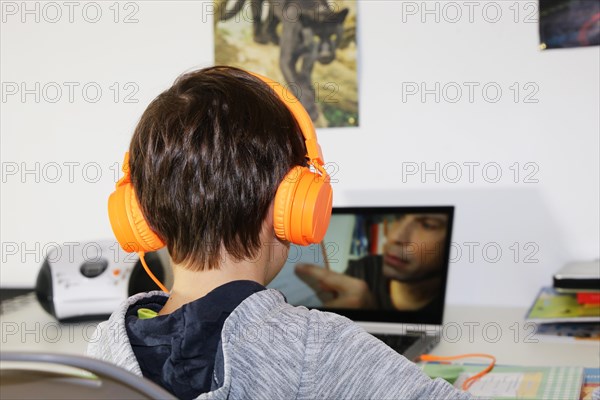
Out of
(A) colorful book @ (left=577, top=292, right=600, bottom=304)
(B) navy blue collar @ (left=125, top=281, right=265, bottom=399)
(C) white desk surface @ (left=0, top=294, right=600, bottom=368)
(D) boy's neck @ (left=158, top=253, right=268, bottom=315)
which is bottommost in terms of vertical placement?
(C) white desk surface @ (left=0, top=294, right=600, bottom=368)

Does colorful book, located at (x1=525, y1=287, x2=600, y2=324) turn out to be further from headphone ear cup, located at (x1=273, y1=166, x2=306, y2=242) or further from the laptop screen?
headphone ear cup, located at (x1=273, y1=166, x2=306, y2=242)

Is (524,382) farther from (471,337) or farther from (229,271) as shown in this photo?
(229,271)

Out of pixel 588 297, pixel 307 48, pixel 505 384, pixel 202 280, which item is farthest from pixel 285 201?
pixel 307 48

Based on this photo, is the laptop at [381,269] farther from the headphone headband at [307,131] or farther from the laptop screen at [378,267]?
the headphone headband at [307,131]

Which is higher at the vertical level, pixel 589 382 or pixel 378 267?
pixel 378 267

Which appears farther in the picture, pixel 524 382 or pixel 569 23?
pixel 569 23

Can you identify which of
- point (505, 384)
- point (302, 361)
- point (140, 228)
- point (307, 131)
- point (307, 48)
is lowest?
point (505, 384)

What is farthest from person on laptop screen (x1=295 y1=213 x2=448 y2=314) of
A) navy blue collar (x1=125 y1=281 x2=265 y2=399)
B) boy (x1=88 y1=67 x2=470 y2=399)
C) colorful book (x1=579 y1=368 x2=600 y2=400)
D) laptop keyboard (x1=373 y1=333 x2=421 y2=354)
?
navy blue collar (x1=125 y1=281 x2=265 y2=399)

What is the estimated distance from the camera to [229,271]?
0.88 meters

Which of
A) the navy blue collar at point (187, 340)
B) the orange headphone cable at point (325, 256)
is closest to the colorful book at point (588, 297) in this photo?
the orange headphone cable at point (325, 256)

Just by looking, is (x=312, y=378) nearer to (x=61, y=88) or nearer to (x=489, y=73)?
(x=489, y=73)

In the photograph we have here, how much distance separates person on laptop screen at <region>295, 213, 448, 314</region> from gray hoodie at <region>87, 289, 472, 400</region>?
0.74 metres

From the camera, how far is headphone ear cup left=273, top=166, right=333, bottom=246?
87cm

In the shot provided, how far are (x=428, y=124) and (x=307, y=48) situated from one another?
0.30 m
